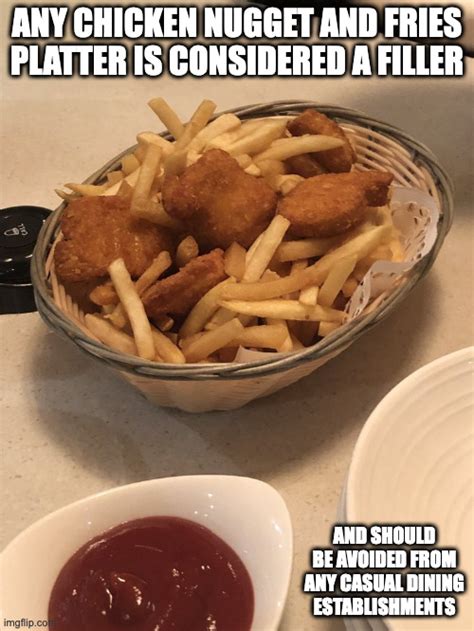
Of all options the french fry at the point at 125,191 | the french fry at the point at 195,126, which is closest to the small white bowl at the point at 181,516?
the french fry at the point at 125,191

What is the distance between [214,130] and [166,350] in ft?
1.41

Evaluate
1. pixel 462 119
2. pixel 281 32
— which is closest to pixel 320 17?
pixel 281 32

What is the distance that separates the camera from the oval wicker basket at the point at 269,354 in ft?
3.02

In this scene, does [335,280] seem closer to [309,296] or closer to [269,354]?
[309,296]

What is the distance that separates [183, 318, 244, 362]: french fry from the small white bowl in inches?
9.3

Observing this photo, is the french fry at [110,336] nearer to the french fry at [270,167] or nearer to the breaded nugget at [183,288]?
the breaded nugget at [183,288]

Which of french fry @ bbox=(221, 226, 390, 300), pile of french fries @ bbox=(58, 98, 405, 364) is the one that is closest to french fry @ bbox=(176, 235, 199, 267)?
pile of french fries @ bbox=(58, 98, 405, 364)

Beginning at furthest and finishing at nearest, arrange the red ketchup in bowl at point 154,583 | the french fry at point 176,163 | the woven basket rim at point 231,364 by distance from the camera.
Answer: the french fry at point 176,163
the woven basket rim at point 231,364
the red ketchup in bowl at point 154,583

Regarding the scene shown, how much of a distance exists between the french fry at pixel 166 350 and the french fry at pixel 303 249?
0.69 ft

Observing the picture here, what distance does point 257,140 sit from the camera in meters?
1.18

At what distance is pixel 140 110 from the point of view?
1.82 m

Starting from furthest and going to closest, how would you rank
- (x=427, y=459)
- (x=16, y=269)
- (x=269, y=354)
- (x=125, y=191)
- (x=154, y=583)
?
1. (x=16, y=269)
2. (x=125, y=191)
3. (x=269, y=354)
4. (x=427, y=459)
5. (x=154, y=583)

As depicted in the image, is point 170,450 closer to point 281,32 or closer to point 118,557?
point 118,557

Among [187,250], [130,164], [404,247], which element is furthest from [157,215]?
[404,247]
